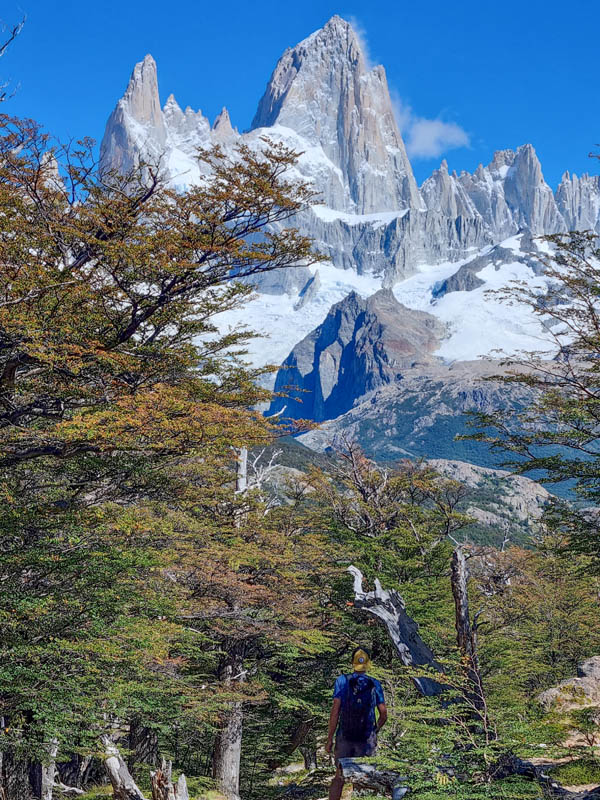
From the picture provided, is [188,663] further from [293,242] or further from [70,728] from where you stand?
[293,242]

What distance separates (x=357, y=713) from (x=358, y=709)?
0.05 metres

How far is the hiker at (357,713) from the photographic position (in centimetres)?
734

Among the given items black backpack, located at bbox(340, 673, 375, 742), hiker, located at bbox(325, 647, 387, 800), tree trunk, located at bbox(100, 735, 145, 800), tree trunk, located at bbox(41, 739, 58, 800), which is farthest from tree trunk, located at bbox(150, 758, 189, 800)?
tree trunk, located at bbox(41, 739, 58, 800)

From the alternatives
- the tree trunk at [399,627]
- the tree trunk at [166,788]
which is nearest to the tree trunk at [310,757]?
the tree trunk at [399,627]

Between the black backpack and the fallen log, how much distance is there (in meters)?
0.27

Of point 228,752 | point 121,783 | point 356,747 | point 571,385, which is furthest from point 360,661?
point 228,752

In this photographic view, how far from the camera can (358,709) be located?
736 centimetres

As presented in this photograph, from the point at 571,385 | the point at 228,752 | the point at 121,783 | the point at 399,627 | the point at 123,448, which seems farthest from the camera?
the point at 228,752

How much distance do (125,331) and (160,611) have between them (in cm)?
643

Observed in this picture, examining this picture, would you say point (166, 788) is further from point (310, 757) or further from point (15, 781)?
point (310, 757)

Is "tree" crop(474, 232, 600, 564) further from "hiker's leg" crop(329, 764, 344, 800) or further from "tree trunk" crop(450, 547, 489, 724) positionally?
"hiker's leg" crop(329, 764, 344, 800)

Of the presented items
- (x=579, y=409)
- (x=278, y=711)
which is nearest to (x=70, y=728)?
(x=579, y=409)

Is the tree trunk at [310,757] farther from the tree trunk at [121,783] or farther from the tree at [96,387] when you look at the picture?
the tree trunk at [121,783]

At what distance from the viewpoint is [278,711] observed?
2153 centimetres
